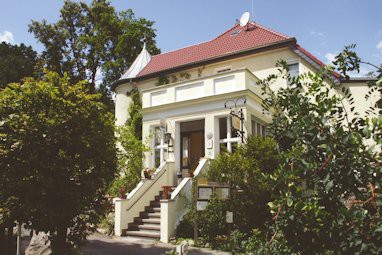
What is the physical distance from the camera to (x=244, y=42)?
19047mm

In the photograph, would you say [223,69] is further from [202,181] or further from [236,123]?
[202,181]

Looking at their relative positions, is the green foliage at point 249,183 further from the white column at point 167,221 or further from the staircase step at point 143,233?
the staircase step at point 143,233

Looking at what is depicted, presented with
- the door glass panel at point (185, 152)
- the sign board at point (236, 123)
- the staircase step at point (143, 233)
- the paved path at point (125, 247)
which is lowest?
the paved path at point (125, 247)

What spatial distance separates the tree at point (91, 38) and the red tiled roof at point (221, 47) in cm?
699

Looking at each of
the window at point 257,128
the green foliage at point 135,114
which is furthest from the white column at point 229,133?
the green foliage at point 135,114

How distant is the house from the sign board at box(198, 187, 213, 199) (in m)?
1.33

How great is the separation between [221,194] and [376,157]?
802 centimetres

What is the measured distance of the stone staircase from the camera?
37.7ft

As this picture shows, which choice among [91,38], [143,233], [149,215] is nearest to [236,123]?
[149,215]

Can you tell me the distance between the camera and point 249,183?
10.5 metres

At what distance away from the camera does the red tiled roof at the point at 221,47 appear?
60.0ft

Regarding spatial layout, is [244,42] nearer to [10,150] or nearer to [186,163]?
[186,163]

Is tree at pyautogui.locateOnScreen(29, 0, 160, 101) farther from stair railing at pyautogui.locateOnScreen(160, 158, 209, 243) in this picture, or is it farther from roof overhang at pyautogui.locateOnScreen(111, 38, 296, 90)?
stair railing at pyautogui.locateOnScreen(160, 158, 209, 243)

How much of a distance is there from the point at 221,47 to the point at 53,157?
14.5m
